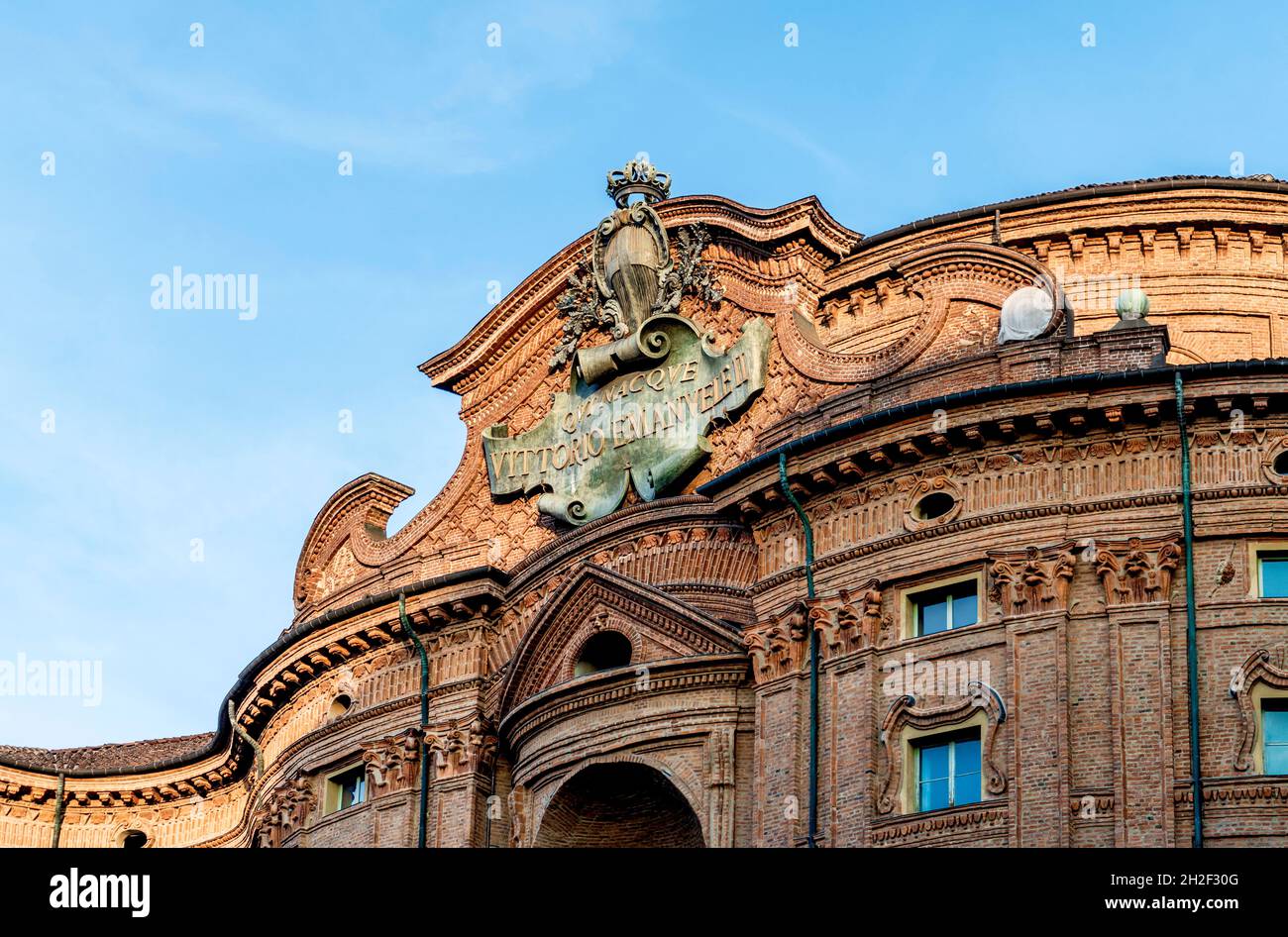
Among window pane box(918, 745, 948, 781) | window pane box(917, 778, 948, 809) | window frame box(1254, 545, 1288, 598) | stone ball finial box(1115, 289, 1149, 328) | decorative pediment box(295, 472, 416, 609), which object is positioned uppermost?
stone ball finial box(1115, 289, 1149, 328)

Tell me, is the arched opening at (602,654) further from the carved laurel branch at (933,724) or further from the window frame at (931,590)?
the carved laurel branch at (933,724)

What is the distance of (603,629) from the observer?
46.0 metres

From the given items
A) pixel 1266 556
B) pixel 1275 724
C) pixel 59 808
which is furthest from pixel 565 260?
pixel 59 808

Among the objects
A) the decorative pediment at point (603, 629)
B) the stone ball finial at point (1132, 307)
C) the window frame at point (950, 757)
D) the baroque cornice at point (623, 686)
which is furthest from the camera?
the decorative pediment at point (603, 629)

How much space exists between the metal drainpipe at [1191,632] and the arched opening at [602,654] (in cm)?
1013

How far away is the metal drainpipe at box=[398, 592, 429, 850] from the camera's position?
159 ft

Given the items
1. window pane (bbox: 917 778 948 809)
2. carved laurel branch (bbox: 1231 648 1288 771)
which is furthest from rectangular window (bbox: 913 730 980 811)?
carved laurel branch (bbox: 1231 648 1288 771)

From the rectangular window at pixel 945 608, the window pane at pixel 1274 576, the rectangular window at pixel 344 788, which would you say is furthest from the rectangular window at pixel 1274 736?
the rectangular window at pixel 344 788

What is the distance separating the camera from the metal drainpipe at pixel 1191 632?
3862cm

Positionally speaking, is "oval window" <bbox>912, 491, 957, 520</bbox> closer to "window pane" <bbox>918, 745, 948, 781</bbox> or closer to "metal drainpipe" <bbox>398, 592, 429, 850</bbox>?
"window pane" <bbox>918, 745, 948, 781</bbox>

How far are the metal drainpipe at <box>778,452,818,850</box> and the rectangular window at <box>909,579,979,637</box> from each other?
1.69m

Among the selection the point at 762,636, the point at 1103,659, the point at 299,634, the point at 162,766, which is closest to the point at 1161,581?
the point at 1103,659

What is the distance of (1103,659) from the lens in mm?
40125

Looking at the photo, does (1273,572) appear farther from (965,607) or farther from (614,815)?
(614,815)
